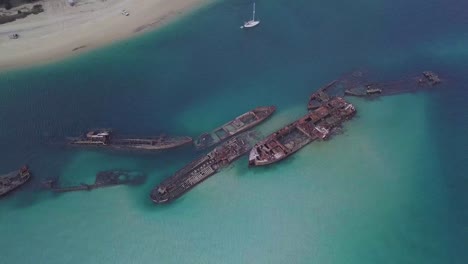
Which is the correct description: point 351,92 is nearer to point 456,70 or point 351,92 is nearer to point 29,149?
point 456,70

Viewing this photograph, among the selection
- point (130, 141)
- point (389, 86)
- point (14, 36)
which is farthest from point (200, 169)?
point (14, 36)

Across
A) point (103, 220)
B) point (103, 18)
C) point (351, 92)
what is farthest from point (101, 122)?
point (351, 92)

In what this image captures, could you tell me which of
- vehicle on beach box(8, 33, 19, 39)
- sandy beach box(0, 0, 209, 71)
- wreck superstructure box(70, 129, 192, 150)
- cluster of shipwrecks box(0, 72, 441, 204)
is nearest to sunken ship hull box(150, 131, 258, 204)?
cluster of shipwrecks box(0, 72, 441, 204)

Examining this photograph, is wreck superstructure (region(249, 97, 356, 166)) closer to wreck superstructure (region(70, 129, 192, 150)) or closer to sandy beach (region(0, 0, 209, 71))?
wreck superstructure (region(70, 129, 192, 150))

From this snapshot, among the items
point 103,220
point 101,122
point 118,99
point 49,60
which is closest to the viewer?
point 103,220

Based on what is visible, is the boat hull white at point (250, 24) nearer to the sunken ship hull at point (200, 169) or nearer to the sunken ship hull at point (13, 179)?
the sunken ship hull at point (200, 169)

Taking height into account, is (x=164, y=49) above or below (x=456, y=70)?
above

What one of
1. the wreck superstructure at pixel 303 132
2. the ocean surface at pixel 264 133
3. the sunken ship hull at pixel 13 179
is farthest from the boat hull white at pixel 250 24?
the sunken ship hull at pixel 13 179
